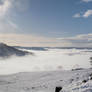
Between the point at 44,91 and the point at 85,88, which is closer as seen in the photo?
the point at 85,88

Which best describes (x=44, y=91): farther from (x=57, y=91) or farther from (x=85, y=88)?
(x=85, y=88)

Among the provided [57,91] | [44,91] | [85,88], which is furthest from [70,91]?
[44,91]

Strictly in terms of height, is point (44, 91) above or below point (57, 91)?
below

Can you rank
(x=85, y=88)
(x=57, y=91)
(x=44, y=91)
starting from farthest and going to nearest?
(x=44, y=91) < (x=57, y=91) < (x=85, y=88)

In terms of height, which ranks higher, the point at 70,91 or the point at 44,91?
the point at 70,91

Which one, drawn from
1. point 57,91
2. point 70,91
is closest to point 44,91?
point 57,91

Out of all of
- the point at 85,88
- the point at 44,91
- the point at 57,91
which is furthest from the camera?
the point at 44,91

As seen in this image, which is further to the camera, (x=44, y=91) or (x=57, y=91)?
(x=44, y=91)

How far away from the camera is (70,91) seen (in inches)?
829

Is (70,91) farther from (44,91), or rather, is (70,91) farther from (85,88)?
(44,91)

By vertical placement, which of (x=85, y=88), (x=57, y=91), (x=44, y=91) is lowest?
(x=44, y=91)

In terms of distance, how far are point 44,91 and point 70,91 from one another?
28796 mm

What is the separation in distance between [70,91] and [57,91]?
6.78 m

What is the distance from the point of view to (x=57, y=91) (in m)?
27.4
